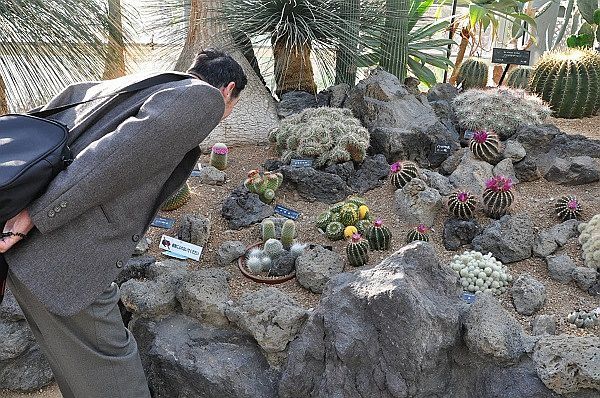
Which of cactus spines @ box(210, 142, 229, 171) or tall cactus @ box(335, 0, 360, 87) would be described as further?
tall cactus @ box(335, 0, 360, 87)

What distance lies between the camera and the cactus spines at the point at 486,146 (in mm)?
4473

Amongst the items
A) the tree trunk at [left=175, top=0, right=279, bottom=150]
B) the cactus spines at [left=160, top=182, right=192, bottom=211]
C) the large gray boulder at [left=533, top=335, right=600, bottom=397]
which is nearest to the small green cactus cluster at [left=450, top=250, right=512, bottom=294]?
the large gray boulder at [left=533, top=335, right=600, bottom=397]

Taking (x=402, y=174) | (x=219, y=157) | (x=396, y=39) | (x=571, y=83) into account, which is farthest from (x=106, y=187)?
(x=571, y=83)

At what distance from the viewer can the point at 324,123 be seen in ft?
14.9

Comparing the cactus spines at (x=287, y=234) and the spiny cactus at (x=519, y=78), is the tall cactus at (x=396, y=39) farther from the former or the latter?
the cactus spines at (x=287, y=234)

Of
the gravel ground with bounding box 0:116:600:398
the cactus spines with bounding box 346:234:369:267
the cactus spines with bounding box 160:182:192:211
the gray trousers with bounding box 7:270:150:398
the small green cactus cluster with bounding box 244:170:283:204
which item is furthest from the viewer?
the small green cactus cluster with bounding box 244:170:283:204

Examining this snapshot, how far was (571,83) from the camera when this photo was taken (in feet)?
18.8

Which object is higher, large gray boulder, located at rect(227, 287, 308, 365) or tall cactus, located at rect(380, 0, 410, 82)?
tall cactus, located at rect(380, 0, 410, 82)

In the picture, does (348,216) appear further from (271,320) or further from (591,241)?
(591,241)

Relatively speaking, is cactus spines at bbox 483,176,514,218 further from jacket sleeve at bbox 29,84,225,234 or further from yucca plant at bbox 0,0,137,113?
yucca plant at bbox 0,0,137,113

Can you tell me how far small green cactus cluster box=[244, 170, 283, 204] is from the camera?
4070 millimetres

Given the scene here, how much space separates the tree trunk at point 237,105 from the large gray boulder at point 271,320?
8.05ft

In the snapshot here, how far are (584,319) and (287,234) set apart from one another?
1.49 m

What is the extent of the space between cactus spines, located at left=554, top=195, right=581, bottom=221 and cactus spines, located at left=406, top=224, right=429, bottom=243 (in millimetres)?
895
